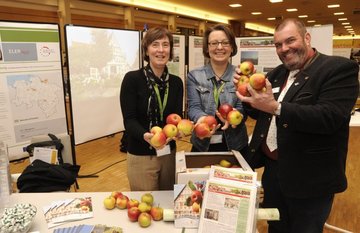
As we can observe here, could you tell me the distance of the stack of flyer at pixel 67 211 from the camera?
136 centimetres

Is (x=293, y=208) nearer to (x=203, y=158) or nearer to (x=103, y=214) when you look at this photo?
(x=203, y=158)

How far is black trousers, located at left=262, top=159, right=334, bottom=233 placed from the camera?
158 centimetres

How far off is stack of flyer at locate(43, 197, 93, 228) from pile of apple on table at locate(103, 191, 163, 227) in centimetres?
10

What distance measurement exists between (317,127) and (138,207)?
919mm

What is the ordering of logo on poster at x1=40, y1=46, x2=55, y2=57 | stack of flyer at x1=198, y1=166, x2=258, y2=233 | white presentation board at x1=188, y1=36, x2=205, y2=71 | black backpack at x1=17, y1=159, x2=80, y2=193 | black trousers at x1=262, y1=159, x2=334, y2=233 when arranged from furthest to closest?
white presentation board at x1=188, y1=36, x2=205, y2=71 → logo on poster at x1=40, y1=46, x2=55, y2=57 → black backpack at x1=17, y1=159, x2=80, y2=193 → black trousers at x1=262, y1=159, x2=334, y2=233 → stack of flyer at x1=198, y1=166, x2=258, y2=233

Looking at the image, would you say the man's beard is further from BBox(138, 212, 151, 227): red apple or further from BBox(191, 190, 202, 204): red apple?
BBox(138, 212, 151, 227): red apple

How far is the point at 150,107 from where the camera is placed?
1775 millimetres

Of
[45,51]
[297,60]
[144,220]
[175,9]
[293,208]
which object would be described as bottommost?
[293,208]

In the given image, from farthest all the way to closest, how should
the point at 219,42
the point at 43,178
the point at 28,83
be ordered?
the point at 28,83
the point at 43,178
the point at 219,42

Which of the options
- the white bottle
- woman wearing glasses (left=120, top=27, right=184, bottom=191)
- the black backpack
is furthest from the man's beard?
the black backpack

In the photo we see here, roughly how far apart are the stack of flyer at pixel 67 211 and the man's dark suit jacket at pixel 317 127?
3.35 feet

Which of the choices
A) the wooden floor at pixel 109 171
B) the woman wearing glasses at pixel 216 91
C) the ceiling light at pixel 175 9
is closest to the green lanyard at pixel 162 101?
the woman wearing glasses at pixel 216 91

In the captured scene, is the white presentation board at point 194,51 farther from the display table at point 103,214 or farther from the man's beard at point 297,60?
the display table at point 103,214

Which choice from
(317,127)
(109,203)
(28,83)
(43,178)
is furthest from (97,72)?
(317,127)
